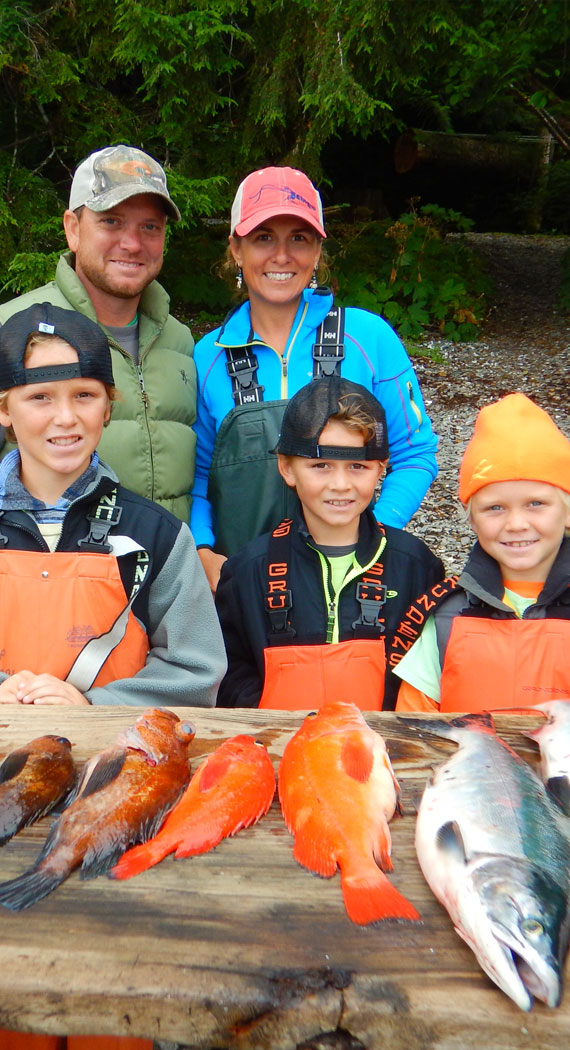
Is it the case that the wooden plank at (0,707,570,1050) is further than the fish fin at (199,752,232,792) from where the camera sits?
No

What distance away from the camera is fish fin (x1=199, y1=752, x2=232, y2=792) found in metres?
1.98

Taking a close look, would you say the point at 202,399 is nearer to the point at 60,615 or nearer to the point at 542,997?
the point at 60,615

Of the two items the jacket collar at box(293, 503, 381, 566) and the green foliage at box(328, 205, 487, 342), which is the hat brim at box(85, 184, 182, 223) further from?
the green foliage at box(328, 205, 487, 342)

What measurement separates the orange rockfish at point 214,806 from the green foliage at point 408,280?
34.5 feet

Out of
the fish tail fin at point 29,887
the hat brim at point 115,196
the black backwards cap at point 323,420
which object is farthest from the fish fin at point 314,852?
the hat brim at point 115,196

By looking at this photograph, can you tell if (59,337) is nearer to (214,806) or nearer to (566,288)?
(214,806)

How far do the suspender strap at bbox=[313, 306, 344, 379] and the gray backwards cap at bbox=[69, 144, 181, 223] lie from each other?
970 mm

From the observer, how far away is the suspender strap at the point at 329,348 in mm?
3693

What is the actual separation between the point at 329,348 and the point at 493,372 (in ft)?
26.5

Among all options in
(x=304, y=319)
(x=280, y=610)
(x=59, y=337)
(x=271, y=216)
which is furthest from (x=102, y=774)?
(x=271, y=216)

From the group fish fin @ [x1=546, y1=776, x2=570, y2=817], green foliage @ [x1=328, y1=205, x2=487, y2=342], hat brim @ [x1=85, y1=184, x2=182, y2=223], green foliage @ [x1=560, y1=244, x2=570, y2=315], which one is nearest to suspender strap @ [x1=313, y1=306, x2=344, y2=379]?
hat brim @ [x1=85, y1=184, x2=182, y2=223]

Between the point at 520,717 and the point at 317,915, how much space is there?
100 centimetres

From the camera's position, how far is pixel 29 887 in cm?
173

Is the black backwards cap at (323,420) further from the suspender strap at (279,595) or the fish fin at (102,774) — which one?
the fish fin at (102,774)
